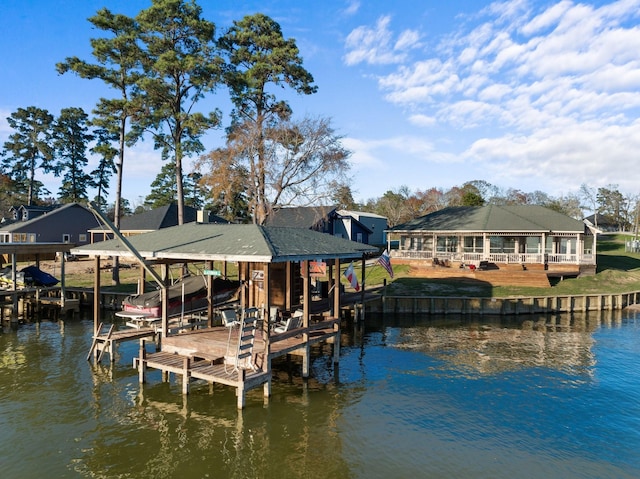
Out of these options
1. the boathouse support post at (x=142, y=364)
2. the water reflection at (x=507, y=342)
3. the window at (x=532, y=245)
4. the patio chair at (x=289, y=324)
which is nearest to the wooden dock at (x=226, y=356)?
the boathouse support post at (x=142, y=364)

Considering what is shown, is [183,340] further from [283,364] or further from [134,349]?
[134,349]

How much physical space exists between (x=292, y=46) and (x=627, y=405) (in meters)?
36.3

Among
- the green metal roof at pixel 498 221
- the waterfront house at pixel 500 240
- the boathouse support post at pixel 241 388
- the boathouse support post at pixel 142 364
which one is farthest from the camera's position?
the green metal roof at pixel 498 221

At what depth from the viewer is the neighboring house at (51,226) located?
171ft

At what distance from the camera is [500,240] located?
4012 centimetres

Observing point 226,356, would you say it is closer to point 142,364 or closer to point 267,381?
point 267,381

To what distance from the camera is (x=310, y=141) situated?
36.8 meters

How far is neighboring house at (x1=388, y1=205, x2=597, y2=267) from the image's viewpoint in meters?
35.6

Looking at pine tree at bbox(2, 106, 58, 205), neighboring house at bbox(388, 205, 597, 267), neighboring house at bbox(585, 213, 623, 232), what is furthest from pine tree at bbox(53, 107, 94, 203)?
neighboring house at bbox(585, 213, 623, 232)

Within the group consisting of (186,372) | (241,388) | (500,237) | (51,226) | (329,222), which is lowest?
(241,388)

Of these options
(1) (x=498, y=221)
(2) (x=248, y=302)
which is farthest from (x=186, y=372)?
(1) (x=498, y=221)

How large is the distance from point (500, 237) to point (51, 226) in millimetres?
52507

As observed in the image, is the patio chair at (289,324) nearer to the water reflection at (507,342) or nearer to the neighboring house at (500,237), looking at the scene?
the water reflection at (507,342)

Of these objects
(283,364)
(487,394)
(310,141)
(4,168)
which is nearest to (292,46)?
(310,141)
